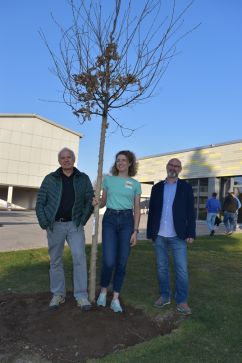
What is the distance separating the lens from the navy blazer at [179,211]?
539cm

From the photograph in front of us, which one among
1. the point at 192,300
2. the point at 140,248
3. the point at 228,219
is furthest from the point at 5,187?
the point at 192,300

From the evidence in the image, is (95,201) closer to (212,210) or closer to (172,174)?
(172,174)

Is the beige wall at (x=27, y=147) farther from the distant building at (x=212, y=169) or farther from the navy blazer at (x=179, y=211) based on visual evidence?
the navy blazer at (x=179, y=211)

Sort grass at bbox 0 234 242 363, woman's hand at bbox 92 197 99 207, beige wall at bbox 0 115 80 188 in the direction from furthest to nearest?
1. beige wall at bbox 0 115 80 188
2. woman's hand at bbox 92 197 99 207
3. grass at bbox 0 234 242 363

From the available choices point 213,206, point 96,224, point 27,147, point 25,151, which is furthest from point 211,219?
point 27,147

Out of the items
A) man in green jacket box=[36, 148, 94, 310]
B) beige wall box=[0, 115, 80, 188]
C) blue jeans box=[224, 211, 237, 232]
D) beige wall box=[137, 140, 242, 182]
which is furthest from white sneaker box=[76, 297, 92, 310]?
beige wall box=[0, 115, 80, 188]

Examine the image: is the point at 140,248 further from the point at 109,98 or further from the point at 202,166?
the point at 202,166

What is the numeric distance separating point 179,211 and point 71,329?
73.8 inches

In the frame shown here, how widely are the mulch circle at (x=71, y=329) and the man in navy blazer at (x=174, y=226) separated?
39 cm

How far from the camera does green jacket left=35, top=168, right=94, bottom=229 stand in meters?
5.21

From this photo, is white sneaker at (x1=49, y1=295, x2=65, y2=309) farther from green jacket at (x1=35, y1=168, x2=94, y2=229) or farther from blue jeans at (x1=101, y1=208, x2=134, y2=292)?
green jacket at (x1=35, y1=168, x2=94, y2=229)

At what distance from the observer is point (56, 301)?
5.35m

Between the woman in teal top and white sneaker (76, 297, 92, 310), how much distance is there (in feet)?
0.65

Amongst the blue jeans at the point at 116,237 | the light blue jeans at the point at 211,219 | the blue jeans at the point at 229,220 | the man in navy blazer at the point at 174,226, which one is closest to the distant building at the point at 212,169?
the blue jeans at the point at 229,220
